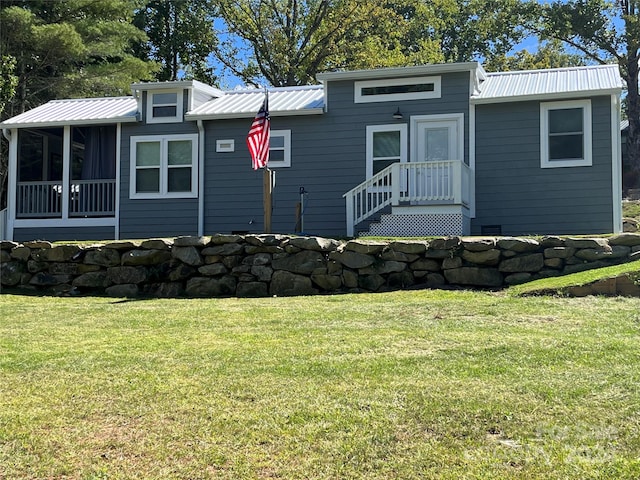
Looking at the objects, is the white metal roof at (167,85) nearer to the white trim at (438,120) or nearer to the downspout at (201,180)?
the downspout at (201,180)

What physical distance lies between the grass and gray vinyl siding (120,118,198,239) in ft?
24.7

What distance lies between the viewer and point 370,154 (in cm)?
1260

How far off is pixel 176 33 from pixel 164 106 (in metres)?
14.2

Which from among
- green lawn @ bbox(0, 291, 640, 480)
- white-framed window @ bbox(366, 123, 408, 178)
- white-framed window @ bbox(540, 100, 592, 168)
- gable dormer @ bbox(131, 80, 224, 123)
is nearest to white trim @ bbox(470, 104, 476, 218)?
white-framed window @ bbox(540, 100, 592, 168)

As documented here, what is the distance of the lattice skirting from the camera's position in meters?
11.1

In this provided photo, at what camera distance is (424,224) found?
11.2 meters

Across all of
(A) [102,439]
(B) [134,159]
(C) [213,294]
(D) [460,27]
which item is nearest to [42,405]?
(A) [102,439]

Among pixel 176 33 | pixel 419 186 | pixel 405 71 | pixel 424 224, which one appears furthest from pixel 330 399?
pixel 176 33

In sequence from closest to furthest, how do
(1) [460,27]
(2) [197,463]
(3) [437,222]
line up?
(2) [197,463]
(3) [437,222]
(1) [460,27]

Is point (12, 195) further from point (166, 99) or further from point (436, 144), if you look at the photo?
point (436, 144)

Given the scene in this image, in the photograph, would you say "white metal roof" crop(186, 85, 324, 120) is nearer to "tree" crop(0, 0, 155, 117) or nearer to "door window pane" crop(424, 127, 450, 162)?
"door window pane" crop(424, 127, 450, 162)

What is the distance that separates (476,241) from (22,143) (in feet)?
37.4

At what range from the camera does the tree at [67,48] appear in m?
18.4

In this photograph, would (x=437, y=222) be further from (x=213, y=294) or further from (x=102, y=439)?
(x=102, y=439)
